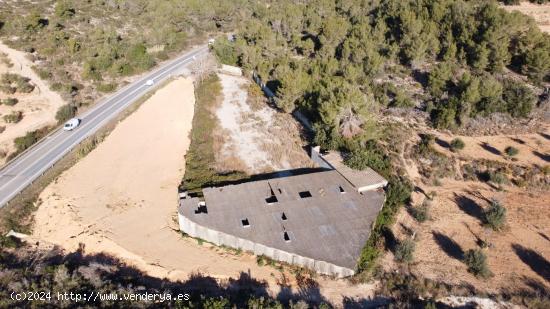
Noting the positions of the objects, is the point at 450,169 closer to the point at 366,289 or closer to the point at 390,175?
the point at 390,175

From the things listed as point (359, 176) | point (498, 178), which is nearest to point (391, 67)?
point (498, 178)

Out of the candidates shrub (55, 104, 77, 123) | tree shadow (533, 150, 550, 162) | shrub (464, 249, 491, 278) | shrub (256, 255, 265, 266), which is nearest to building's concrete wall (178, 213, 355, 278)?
shrub (256, 255, 265, 266)

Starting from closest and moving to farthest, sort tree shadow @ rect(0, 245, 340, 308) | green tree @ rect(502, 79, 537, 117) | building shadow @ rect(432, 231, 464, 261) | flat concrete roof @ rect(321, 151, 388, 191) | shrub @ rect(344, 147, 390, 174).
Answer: tree shadow @ rect(0, 245, 340, 308), building shadow @ rect(432, 231, 464, 261), flat concrete roof @ rect(321, 151, 388, 191), shrub @ rect(344, 147, 390, 174), green tree @ rect(502, 79, 537, 117)

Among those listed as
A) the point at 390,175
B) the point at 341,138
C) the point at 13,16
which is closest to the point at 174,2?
the point at 13,16

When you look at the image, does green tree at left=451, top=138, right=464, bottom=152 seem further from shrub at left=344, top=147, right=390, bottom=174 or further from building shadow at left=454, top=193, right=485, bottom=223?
shrub at left=344, top=147, right=390, bottom=174

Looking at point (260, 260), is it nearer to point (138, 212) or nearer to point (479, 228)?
point (138, 212)

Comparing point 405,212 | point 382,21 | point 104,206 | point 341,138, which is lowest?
point 104,206
